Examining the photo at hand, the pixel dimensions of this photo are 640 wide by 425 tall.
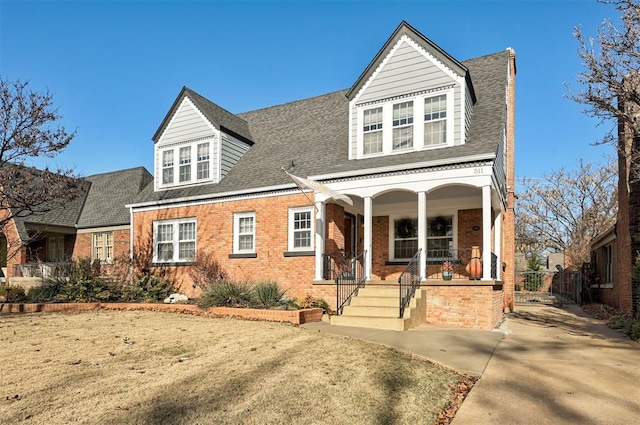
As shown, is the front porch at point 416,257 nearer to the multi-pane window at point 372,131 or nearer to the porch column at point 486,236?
the porch column at point 486,236

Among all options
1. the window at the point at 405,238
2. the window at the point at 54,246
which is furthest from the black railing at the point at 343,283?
the window at the point at 54,246

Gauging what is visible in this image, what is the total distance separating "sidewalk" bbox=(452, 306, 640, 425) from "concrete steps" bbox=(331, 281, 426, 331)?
215cm

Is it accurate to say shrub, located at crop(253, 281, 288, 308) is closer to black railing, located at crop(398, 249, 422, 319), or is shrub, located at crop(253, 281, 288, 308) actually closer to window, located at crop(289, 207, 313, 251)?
window, located at crop(289, 207, 313, 251)

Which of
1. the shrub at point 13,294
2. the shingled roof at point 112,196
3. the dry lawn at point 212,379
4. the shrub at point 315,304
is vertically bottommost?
the shrub at point 13,294

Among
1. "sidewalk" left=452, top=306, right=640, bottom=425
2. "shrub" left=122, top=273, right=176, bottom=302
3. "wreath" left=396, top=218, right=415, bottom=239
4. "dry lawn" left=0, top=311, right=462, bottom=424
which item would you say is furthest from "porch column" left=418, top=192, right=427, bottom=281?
"shrub" left=122, top=273, right=176, bottom=302

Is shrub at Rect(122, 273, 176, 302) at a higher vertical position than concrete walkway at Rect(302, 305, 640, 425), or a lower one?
higher

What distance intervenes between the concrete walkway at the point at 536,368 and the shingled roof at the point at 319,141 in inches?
187

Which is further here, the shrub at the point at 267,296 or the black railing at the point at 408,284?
the shrub at the point at 267,296

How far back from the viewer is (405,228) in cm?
1560

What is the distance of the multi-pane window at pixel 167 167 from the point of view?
1862 centimetres

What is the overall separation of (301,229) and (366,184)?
3.02 metres

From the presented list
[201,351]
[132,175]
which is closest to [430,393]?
[201,351]

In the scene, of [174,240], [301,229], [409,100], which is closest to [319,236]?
[301,229]

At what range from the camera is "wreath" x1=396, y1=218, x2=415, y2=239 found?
15505mm
